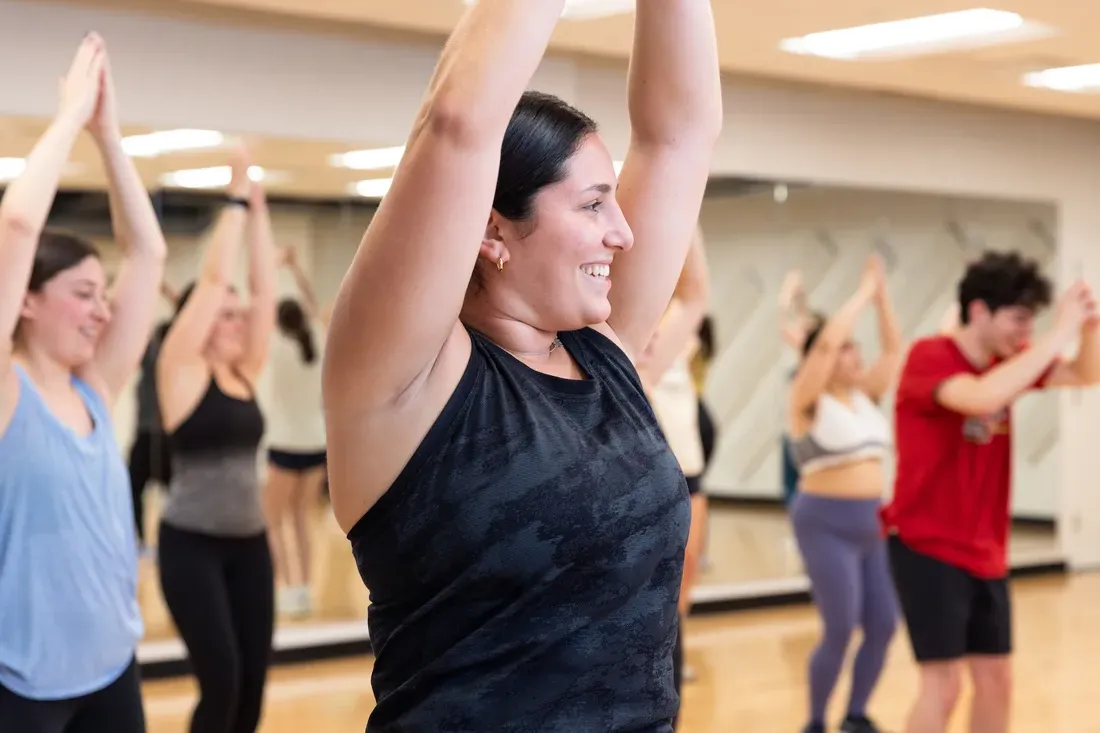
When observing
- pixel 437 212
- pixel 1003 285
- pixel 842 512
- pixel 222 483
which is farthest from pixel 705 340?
pixel 437 212

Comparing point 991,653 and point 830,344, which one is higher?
point 830,344

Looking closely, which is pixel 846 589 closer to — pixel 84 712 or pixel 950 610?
pixel 950 610

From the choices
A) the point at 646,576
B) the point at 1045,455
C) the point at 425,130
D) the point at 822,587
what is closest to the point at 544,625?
the point at 646,576

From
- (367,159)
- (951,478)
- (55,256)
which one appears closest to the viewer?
(55,256)

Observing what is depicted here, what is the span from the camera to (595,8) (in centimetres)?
572

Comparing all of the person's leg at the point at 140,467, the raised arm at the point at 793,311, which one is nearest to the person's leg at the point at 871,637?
the raised arm at the point at 793,311

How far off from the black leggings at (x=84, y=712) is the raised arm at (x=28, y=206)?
53cm

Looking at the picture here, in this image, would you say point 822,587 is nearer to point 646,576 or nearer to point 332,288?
point 332,288

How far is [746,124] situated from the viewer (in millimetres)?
7934

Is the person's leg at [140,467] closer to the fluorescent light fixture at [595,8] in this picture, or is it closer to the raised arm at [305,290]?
the raised arm at [305,290]

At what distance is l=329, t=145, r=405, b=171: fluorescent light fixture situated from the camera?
6.57 meters

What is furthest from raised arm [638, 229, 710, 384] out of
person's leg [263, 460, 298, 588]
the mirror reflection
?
person's leg [263, 460, 298, 588]

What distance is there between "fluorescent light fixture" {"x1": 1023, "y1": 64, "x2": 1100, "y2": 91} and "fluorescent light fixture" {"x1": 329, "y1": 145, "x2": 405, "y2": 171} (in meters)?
3.22

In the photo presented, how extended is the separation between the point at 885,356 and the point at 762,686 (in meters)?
1.45
